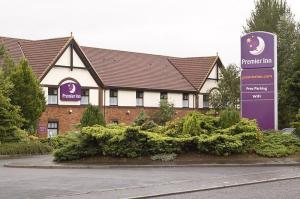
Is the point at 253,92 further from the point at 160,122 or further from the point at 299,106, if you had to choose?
the point at 160,122

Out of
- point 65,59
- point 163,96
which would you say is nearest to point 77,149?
point 65,59

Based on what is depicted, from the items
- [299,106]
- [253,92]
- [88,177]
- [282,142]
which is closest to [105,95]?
[299,106]

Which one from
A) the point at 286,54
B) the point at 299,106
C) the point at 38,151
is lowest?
the point at 38,151

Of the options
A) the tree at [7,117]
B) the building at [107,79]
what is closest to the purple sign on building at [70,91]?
the building at [107,79]

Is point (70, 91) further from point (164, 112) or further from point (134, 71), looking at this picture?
point (164, 112)

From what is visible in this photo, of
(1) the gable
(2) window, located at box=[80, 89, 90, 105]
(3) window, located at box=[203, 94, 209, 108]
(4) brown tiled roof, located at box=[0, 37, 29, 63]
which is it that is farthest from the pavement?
(3) window, located at box=[203, 94, 209, 108]

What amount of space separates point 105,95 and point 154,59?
1286 cm

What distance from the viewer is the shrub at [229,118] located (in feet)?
82.1

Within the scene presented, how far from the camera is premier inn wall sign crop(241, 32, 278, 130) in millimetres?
27734

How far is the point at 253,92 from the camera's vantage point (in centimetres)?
2805

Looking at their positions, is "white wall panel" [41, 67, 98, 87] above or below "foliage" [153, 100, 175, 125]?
above

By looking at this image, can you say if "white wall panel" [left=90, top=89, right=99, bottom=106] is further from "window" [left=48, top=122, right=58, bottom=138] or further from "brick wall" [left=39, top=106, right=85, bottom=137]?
"window" [left=48, top=122, right=58, bottom=138]

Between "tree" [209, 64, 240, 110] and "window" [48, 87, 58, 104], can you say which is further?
"tree" [209, 64, 240, 110]

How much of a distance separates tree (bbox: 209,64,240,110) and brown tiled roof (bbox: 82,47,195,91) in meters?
2.81
